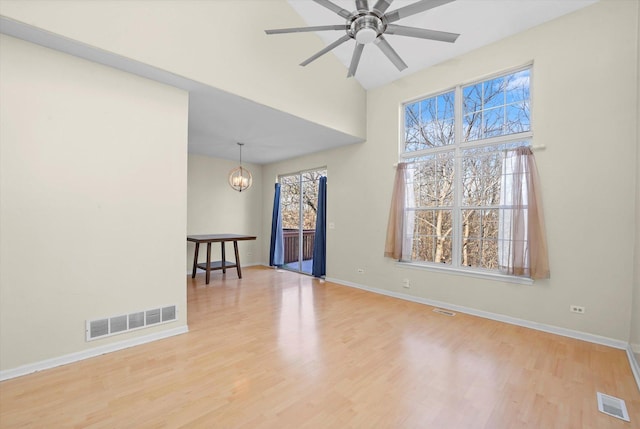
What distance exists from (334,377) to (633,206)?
311 centimetres

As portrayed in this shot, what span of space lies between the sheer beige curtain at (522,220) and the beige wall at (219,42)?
235cm

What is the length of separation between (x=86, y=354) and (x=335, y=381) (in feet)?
6.91

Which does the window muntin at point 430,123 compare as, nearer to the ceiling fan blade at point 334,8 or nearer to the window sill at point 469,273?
the window sill at point 469,273

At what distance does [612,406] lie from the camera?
5.89 ft

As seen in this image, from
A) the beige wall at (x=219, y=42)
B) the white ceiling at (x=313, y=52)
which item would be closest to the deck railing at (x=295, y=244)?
the white ceiling at (x=313, y=52)

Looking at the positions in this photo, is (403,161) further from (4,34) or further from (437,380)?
(4,34)

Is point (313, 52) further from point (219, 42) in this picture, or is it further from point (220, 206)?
point (220, 206)

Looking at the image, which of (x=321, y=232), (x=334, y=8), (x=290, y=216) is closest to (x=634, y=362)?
(x=334, y=8)

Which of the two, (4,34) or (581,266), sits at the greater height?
(4,34)

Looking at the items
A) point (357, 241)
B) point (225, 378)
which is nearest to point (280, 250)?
point (357, 241)

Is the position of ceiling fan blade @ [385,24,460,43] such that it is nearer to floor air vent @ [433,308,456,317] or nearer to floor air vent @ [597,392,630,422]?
floor air vent @ [597,392,630,422]

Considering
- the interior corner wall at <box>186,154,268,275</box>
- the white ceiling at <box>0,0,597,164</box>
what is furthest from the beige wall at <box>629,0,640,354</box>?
the interior corner wall at <box>186,154,268,275</box>

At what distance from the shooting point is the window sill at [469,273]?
3140 mm

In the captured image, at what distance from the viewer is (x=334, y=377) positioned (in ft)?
6.84
